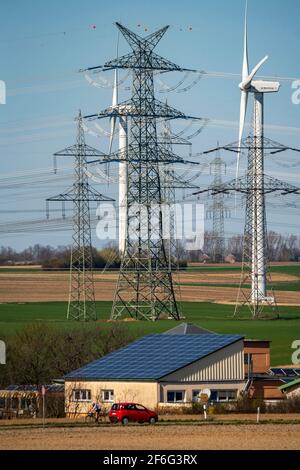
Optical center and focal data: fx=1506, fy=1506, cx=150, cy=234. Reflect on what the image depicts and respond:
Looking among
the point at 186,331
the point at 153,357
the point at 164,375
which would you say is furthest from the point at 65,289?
the point at 164,375

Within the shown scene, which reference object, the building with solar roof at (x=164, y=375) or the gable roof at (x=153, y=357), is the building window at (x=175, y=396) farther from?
the gable roof at (x=153, y=357)

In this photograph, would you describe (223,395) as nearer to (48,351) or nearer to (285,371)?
(285,371)

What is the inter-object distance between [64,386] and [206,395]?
6.74 metres

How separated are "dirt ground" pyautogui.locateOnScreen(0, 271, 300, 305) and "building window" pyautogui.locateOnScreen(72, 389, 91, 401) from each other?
57258mm

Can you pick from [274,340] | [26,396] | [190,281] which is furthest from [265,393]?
[190,281]

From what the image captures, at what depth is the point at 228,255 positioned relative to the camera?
637ft

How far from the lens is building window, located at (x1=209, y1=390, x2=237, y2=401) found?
2442 inches

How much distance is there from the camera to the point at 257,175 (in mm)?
99062

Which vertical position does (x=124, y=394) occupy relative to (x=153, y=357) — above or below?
below

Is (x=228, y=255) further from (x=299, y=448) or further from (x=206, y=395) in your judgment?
(x=299, y=448)

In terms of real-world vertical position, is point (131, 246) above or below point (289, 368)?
above

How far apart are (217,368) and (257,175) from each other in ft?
124

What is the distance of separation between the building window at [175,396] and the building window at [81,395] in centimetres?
324
